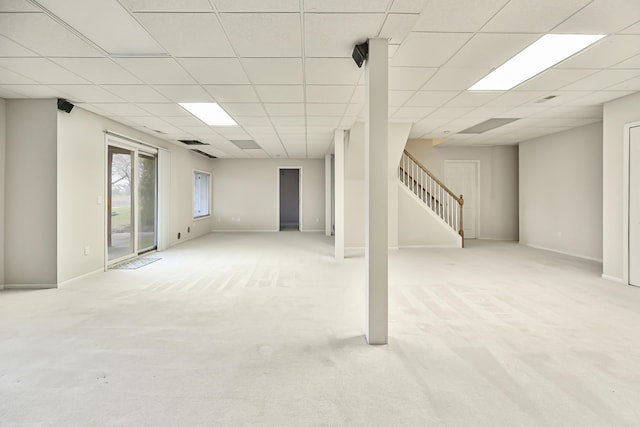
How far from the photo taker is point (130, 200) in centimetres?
631

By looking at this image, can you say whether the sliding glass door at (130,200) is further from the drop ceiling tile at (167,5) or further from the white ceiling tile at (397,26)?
the white ceiling tile at (397,26)

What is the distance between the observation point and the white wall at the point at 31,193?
4.32 meters

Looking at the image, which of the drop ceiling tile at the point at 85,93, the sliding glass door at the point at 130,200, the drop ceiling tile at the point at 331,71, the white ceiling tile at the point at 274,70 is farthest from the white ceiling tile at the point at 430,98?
the sliding glass door at the point at 130,200

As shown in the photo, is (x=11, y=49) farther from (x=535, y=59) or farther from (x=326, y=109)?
(x=535, y=59)

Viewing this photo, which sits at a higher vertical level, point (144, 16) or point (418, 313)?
point (144, 16)

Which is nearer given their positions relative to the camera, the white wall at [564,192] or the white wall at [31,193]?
the white wall at [31,193]

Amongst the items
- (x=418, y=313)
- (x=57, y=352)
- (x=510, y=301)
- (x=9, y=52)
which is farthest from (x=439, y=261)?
(x=9, y=52)

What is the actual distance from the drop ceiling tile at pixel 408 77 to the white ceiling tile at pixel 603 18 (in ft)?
3.94

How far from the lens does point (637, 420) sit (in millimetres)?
1700

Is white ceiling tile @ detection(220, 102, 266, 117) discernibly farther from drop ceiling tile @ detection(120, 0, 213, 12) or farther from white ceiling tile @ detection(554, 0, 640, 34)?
white ceiling tile @ detection(554, 0, 640, 34)

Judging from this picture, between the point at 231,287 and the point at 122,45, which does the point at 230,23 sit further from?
the point at 231,287

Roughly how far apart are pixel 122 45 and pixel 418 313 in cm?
377

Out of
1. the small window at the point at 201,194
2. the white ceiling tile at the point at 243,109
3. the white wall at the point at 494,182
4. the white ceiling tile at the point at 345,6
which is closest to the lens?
the white ceiling tile at the point at 345,6

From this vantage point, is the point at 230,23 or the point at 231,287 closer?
the point at 230,23
